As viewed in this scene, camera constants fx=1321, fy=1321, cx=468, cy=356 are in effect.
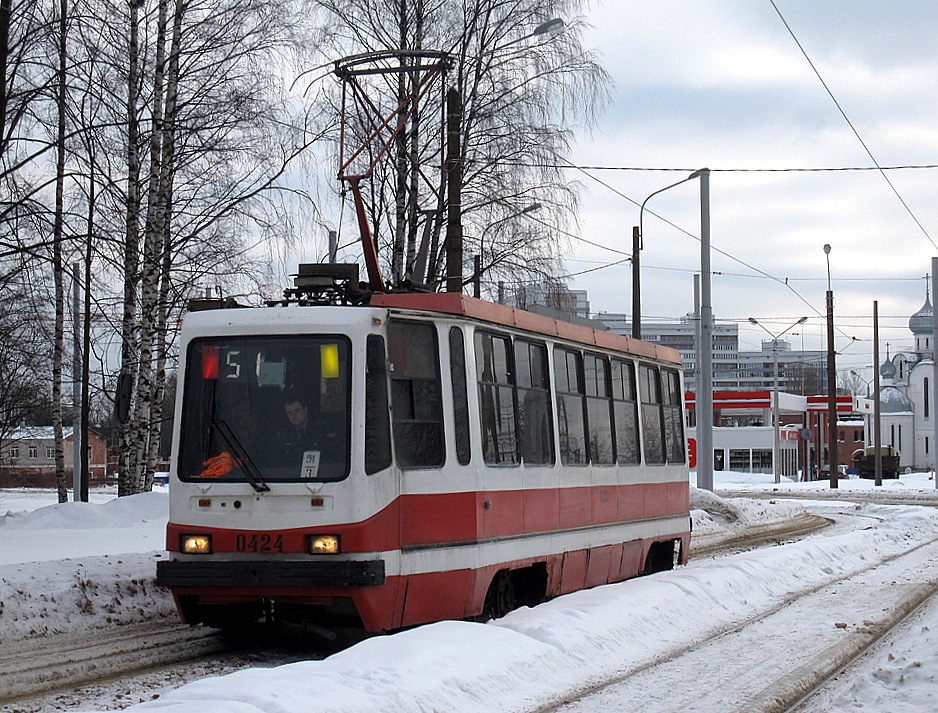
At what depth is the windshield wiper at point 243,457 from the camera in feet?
32.1

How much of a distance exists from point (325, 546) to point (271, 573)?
0.44 metres

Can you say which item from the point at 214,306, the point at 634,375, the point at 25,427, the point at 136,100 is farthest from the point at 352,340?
the point at 25,427

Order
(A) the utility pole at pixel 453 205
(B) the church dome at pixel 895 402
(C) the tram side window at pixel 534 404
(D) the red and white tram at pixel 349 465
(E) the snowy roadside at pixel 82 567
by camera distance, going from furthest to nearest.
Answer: (B) the church dome at pixel 895 402 → (A) the utility pole at pixel 453 205 → (C) the tram side window at pixel 534 404 → (E) the snowy roadside at pixel 82 567 → (D) the red and white tram at pixel 349 465

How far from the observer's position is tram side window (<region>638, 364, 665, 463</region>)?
Result: 51.2 ft

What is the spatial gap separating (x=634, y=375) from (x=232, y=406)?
647 cm

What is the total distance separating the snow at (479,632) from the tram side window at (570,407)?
4.53ft

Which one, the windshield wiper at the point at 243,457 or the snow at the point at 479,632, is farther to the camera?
the windshield wiper at the point at 243,457

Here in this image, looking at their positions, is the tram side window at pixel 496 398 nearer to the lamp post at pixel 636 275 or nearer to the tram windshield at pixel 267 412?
the tram windshield at pixel 267 412

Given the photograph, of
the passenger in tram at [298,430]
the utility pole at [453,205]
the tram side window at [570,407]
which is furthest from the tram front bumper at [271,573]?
the utility pole at [453,205]

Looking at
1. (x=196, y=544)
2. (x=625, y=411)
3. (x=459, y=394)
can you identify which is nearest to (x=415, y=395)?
(x=459, y=394)

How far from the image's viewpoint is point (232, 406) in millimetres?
10086

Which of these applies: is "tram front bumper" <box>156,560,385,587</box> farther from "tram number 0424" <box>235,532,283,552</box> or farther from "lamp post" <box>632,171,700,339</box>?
"lamp post" <box>632,171,700,339</box>

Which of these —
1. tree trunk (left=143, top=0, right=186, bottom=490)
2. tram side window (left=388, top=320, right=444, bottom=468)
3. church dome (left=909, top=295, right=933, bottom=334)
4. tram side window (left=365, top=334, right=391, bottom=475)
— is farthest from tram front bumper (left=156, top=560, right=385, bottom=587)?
church dome (left=909, top=295, right=933, bottom=334)

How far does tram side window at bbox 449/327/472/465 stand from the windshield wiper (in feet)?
5.39
